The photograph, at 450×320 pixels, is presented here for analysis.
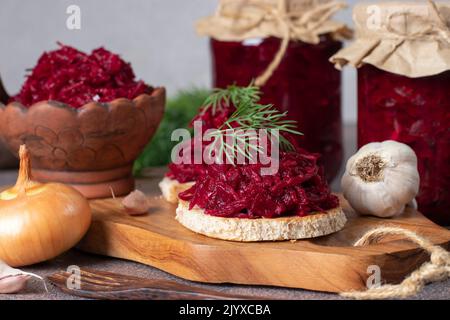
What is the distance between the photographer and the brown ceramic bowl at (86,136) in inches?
109

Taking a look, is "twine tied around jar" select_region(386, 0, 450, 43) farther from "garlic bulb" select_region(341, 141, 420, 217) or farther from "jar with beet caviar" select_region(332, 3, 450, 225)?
"garlic bulb" select_region(341, 141, 420, 217)

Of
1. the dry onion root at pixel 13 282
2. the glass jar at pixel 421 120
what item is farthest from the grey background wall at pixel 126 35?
the dry onion root at pixel 13 282

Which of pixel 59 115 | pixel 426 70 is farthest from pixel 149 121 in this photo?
pixel 426 70

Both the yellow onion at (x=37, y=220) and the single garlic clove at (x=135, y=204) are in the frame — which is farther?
the single garlic clove at (x=135, y=204)

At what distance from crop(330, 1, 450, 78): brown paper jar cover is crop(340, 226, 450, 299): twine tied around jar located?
2.02ft

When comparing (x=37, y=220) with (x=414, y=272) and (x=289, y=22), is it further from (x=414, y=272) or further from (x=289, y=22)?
(x=289, y=22)

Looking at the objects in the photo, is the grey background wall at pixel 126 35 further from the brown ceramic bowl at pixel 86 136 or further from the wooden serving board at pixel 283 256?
the wooden serving board at pixel 283 256

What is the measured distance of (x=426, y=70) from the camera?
270 centimetres

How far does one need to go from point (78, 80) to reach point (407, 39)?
3.77 ft

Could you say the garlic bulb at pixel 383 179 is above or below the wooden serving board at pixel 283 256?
above

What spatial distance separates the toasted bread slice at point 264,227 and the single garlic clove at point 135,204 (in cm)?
33

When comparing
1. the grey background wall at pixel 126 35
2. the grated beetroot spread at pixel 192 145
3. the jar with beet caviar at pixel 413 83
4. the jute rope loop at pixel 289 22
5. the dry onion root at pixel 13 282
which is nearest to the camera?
the dry onion root at pixel 13 282

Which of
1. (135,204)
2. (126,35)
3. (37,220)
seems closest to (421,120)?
(135,204)

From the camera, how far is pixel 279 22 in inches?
134
